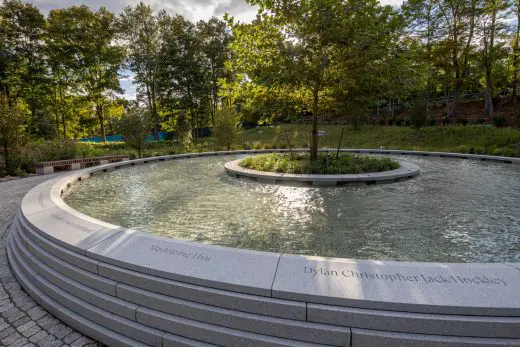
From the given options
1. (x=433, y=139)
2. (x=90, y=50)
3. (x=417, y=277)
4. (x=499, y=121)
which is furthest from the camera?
(x=90, y=50)

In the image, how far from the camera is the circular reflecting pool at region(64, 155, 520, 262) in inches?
171

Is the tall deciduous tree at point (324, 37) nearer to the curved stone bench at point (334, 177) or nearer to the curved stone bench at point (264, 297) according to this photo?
the curved stone bench at point (334, 177)

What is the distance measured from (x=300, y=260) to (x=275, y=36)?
31.2ft

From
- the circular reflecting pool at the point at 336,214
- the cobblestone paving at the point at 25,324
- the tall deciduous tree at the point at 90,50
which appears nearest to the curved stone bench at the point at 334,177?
the circular reflecting pool at the point at 336,214

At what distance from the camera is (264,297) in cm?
269

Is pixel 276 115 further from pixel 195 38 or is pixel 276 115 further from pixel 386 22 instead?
pixel 195 38

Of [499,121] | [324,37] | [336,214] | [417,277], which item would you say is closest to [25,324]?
[417,277]

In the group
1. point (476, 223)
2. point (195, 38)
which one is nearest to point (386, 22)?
point (476, 223)

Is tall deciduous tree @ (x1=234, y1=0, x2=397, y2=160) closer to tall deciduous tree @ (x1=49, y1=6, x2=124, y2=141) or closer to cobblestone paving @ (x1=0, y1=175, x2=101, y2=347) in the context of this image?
cobblestone paving @ (x1=0, y1=175, x2=101, y2=347)

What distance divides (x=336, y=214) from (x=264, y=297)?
3693mm

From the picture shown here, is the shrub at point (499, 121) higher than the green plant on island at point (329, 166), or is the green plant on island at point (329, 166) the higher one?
the shrub at point (499, 121)

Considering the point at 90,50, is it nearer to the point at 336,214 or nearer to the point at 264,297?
the point at 336,214

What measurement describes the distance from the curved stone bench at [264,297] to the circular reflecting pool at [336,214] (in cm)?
113

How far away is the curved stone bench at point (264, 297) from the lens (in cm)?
235
